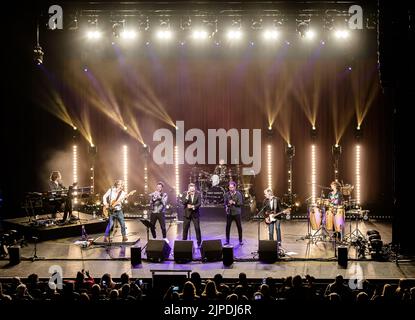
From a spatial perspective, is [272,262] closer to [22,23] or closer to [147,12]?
[147,12]

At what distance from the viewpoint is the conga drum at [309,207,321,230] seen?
44.8ft

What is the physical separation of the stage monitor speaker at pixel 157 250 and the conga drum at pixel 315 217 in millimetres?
4254

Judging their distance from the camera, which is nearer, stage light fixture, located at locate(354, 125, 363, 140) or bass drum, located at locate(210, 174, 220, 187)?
bass drum, located at locate(210, 174, 220, 187)

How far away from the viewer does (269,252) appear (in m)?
11.7

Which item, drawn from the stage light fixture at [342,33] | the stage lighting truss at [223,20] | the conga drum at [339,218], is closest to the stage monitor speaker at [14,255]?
the stage lighting truss at [223,20]

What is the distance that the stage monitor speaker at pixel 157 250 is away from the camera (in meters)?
11.9

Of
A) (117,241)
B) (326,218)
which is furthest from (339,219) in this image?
(117,241)

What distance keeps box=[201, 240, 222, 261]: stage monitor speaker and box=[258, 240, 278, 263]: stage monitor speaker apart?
38.1 inches

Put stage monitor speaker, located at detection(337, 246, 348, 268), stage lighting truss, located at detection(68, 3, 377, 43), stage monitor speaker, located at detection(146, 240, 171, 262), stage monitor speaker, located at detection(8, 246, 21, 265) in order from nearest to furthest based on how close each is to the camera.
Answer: stage monitor speaker, located at detection(337, 246, 348, 268), stage monitor speaker, located at detection(146, 240, 171, 262), stage monitor speaker, located at detection(8, 246, 21, 265), stage lighting truss, located at detection(68, 3, 377, 43)

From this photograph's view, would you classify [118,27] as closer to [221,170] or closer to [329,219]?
[221,170]

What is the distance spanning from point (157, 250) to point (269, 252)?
2.63 m

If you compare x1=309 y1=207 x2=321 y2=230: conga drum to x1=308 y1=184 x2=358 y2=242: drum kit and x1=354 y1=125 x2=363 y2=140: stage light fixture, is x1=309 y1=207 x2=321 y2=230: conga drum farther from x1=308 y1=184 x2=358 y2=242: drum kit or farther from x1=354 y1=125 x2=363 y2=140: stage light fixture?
x1=354 y1=125 x2=363 y2=140: stage light fixture

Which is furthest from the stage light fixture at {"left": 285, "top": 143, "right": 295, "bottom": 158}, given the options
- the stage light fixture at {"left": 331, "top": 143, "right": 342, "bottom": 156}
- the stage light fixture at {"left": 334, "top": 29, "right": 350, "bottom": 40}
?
the stage light fixture at {"left": 334, "top": 29, "right": 350, "bottom": 40}
